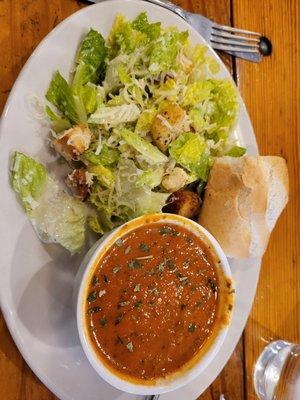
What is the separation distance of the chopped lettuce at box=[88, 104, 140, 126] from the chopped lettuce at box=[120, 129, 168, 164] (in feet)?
0.16

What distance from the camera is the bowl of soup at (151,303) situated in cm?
183

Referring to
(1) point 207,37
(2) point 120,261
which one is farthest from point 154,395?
(1) point 207,37

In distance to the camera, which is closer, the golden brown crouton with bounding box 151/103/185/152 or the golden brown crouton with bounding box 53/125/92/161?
the golden brown crouton with bounding box 53/125/92/161

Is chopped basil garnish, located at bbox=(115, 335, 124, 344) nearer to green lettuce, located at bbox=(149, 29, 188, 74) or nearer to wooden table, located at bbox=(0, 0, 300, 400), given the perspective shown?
wooden table, located at bbox=(0, 0, 300, 400)

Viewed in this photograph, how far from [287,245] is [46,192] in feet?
4.50

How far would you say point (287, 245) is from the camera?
2746mm

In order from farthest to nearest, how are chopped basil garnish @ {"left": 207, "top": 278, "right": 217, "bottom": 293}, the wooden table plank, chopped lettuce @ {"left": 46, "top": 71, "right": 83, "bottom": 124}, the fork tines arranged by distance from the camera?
the wooden table plank < the fork tines < chopped basil garnish @ {"left": 207, "top": 278, "right": 217, "bottom": 293} < chopped lettuce @ {"left": 46, "top": 71, "right": 83, "bottom": 124}

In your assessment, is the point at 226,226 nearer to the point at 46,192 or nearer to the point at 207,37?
the point at 46,192

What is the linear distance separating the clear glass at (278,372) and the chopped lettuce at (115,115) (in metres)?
1.32

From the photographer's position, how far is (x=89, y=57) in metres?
1.99

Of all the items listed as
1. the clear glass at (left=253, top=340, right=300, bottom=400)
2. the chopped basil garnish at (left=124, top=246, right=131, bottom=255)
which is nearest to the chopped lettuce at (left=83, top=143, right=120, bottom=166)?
the chopped basil garnish at (left=124, top=246, right=131, bottom=255)

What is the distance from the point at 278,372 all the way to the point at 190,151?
4.13 feet

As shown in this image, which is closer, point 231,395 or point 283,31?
point 231,395

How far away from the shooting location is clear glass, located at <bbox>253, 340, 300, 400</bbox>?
2.57m
